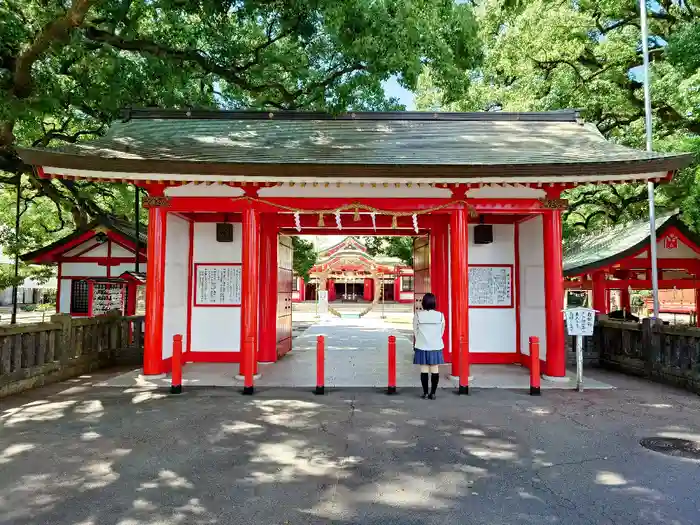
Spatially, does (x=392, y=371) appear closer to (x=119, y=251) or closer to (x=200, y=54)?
(x=200, y=54)

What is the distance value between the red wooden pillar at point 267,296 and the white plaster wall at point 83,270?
721 centimetres

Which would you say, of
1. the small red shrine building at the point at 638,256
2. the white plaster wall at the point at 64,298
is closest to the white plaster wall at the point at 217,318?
the white plaster wall at the point at 64,298

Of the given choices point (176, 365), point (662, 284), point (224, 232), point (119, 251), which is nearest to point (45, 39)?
point (224, 232)

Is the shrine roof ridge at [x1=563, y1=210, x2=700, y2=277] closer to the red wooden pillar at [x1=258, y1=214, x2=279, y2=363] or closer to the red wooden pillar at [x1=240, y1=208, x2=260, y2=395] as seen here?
the red wooden pillar at [x1=258, y1=214, x2=279, y2=363]

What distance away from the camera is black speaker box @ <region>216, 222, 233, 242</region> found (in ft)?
33.5

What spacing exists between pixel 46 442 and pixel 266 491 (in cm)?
294

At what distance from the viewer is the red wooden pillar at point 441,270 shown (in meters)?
10.5

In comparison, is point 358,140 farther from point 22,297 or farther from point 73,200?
point 22,297

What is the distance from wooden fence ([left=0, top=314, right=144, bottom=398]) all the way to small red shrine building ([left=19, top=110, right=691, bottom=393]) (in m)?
1.63

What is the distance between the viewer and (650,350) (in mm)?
8953

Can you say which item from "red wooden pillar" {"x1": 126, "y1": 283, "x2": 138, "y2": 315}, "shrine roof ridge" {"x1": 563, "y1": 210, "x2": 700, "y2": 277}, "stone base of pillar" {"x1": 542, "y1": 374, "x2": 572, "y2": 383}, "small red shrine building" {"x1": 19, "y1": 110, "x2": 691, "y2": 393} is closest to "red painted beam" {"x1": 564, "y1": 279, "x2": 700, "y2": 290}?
"shrine roof ridge" {"x1": 563, "y1": 210, "x2": 700, "y2": 277}

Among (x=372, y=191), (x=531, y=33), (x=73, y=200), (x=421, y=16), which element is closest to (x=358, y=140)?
(x=372, y=191)

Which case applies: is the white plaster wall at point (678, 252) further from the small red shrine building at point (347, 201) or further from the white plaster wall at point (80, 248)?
the white plaster wall at point (80, 248)

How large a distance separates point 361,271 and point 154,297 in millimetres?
34610
